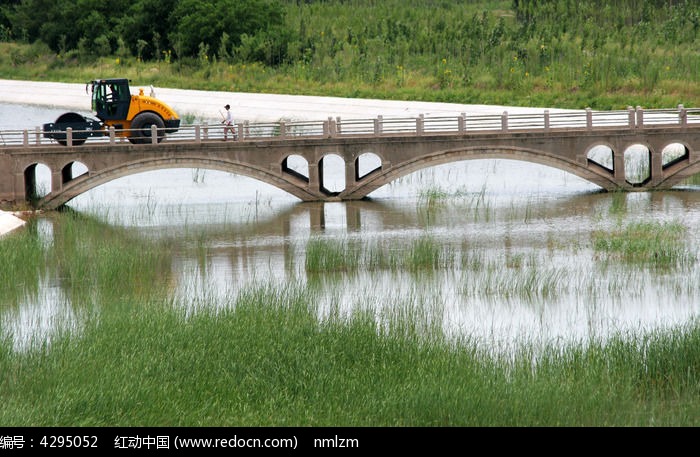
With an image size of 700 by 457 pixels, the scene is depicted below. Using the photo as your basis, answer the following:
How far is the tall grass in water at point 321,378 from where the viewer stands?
18.0 meters

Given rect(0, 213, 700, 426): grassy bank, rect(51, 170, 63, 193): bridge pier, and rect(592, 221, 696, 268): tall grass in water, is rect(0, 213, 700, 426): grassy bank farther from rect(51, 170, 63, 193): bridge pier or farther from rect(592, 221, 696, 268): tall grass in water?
rect(51, 170, 63, 193): bridge pier

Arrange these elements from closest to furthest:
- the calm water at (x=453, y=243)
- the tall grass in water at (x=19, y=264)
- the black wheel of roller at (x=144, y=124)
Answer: the calm water at (x=453, y=243)
the tall grass in water at (x=19, y=264)
the black wheel of roller at (x=144, y=124)

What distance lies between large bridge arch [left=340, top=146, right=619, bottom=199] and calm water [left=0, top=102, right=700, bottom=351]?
968mm

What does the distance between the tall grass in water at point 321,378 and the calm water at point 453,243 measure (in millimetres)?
2235

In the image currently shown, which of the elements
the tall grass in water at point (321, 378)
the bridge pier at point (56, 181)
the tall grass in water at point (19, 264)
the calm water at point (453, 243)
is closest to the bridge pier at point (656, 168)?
the calm water at point (453, 243)

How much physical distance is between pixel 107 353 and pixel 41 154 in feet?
97.1

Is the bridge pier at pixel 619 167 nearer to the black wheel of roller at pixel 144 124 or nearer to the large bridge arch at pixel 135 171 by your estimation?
the large bridge arch at pixel 135 171

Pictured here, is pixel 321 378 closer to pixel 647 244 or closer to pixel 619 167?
pixel 647 244

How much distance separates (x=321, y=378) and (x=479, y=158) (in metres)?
30.6

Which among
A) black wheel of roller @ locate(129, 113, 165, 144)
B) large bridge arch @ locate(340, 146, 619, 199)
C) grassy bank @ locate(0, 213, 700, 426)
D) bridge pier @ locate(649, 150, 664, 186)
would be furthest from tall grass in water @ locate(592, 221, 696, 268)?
black wheel of roller @ locate(129, 113, 165, 144)

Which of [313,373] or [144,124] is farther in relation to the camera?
[144,124]

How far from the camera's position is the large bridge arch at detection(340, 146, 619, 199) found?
49.3m

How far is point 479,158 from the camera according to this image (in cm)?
4928
